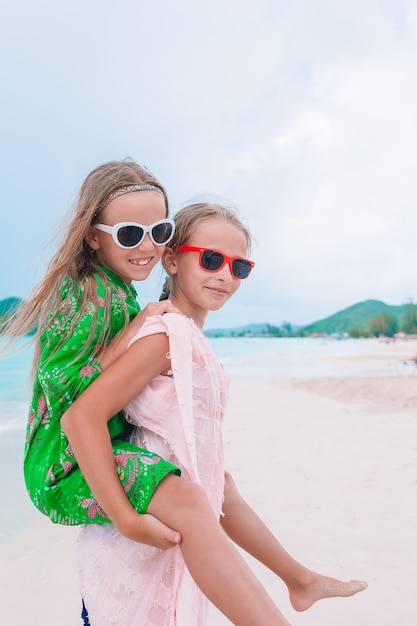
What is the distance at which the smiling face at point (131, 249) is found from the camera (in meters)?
2.21

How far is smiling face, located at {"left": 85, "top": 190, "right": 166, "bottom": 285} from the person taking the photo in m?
2.21

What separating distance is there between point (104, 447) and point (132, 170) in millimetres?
1050

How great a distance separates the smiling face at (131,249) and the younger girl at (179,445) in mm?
179

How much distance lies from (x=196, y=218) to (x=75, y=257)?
0.51 m

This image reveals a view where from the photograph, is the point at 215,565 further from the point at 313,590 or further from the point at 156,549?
the point at 313,590

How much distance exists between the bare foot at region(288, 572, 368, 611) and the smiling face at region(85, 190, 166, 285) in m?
1.57

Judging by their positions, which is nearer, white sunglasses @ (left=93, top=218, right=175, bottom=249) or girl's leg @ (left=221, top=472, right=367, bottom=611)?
white sunglasses @ (left=93, top=218, right=175, bottom=249)

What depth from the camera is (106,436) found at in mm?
1892

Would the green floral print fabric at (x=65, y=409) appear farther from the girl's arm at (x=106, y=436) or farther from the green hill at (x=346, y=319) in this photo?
the green hill at (x=346, y=319)

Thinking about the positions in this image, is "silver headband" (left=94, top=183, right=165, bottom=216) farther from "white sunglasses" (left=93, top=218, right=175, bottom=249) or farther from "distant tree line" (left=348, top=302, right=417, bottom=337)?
"distant tree line" (left=348, top=302, right=417, bottom=337)

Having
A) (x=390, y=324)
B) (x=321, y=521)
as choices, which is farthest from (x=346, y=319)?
(x=321, y=521)

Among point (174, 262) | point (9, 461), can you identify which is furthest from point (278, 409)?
point (174, 262)

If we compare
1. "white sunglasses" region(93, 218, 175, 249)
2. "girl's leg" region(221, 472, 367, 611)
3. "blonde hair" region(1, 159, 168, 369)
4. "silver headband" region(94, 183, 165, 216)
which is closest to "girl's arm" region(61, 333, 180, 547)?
"blonde hair" region(1, 159, 168, 369)

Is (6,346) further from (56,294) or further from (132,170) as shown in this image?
(132,170)
